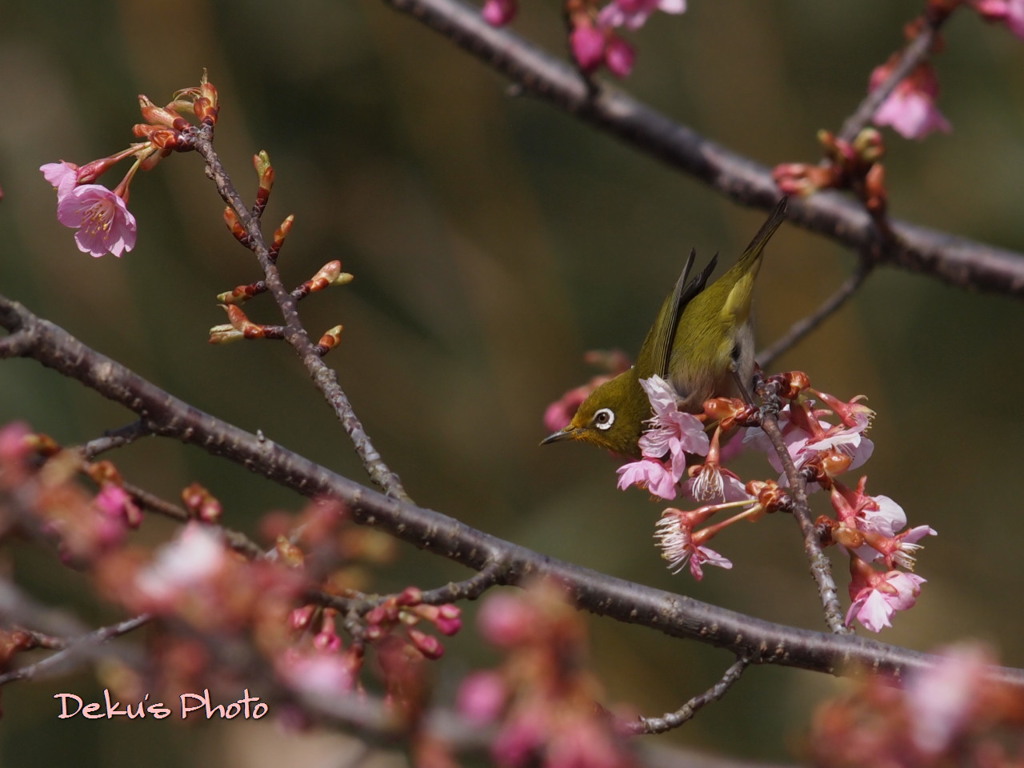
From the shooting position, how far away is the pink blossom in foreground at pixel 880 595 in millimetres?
1837

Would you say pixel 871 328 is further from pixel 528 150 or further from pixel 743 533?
pixel 528 150

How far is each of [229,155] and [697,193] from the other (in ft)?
10.7

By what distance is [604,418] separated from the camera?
313 centimetres

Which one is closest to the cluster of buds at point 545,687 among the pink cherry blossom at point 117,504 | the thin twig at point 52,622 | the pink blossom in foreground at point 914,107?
the thin twig at point 52,622

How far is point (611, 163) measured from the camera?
795 cm

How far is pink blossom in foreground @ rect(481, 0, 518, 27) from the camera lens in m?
2.62

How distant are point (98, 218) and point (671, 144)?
1.59 m

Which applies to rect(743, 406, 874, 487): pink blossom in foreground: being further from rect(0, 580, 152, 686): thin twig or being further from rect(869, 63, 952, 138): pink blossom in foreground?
rect(0, 580, 152, 686): thin twig

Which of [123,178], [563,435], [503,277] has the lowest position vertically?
[503,277]

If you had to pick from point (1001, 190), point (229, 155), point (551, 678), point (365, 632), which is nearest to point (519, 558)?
point (365, 632)

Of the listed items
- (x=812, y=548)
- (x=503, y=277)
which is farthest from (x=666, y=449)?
(x=503, y=277)

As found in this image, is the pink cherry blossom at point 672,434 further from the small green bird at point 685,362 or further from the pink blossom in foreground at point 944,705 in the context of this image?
the pink blossom in foreground at point 944,705

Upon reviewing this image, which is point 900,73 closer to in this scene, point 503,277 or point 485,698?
point 485,698

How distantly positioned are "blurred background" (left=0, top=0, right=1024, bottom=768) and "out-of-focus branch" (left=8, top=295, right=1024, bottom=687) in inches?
198
